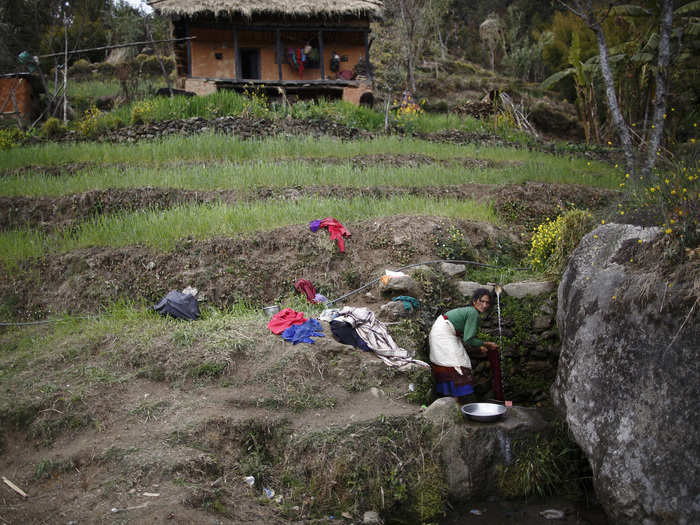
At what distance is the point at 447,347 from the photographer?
645 cm

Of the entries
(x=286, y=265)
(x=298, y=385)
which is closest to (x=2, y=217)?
(x=286, y=265)

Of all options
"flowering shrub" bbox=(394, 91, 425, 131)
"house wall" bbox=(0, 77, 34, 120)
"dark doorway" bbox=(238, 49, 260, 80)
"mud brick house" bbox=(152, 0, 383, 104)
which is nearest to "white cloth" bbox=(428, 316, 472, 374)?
"flowering shrub" bbox=(394, 91, 425, 131)

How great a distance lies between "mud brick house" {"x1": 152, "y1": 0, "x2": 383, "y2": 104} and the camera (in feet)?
54.7

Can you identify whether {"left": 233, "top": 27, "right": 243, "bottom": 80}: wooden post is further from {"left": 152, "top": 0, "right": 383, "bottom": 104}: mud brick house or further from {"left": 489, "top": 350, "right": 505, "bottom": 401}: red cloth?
{"left": 489, "top": 350, "right": 505, "bottom": 401}: red cloth

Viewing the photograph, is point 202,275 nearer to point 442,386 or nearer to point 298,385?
point 298,385

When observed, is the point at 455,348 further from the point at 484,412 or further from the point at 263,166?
the point at 263,166

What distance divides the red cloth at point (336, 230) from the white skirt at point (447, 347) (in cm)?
225

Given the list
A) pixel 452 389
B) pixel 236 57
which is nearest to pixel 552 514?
pixel 452 389

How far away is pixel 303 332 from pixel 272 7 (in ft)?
43.4

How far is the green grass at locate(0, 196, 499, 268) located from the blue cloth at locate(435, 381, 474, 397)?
10.8 ft

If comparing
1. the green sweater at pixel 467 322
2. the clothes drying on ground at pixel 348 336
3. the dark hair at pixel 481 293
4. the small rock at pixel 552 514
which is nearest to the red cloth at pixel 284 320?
the clothes drying on ground at pixel 348 336

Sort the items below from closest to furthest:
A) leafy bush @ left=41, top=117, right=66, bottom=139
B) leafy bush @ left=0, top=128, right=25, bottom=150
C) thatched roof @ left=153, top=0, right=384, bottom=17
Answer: leafy bush @ left=0, top=128, right=25, bottom=150, leafy bush @ left=41, top=117, right=66, bottom=139, thatched roof @ left=153, top=0, right=384, bottom=17

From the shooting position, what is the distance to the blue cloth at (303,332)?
246 inches

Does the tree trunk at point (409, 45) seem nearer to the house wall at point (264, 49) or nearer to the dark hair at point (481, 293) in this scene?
the house wall at point (264, 49)
